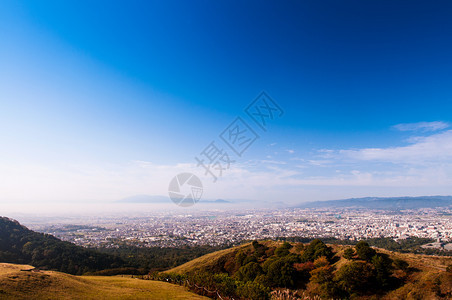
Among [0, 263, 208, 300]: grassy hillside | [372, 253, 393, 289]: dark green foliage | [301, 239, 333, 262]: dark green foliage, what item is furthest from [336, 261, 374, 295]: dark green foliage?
[0, 263, 208, 300]: grassy hillside

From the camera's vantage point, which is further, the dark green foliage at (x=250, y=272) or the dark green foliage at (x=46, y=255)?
the dark green foliage at (x=46, y=255)

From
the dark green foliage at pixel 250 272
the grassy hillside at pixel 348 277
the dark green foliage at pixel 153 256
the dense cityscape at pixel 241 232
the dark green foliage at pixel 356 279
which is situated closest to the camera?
the grassy hillside at pixel 348 277

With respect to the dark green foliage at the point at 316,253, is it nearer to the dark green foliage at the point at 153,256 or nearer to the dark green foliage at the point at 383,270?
the dark green foliage at the point at 383,270

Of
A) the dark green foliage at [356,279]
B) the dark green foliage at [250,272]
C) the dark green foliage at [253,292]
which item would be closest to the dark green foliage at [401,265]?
the dark green foliage at [356,279]

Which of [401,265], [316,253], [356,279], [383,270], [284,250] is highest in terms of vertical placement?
[401,265]

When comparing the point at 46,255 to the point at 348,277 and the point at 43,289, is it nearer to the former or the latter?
the point at 43,289

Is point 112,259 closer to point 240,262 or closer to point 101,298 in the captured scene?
point 240,262

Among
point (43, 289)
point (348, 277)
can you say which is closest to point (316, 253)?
point (348, 277)

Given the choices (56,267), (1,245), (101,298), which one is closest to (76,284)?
(101,298)
